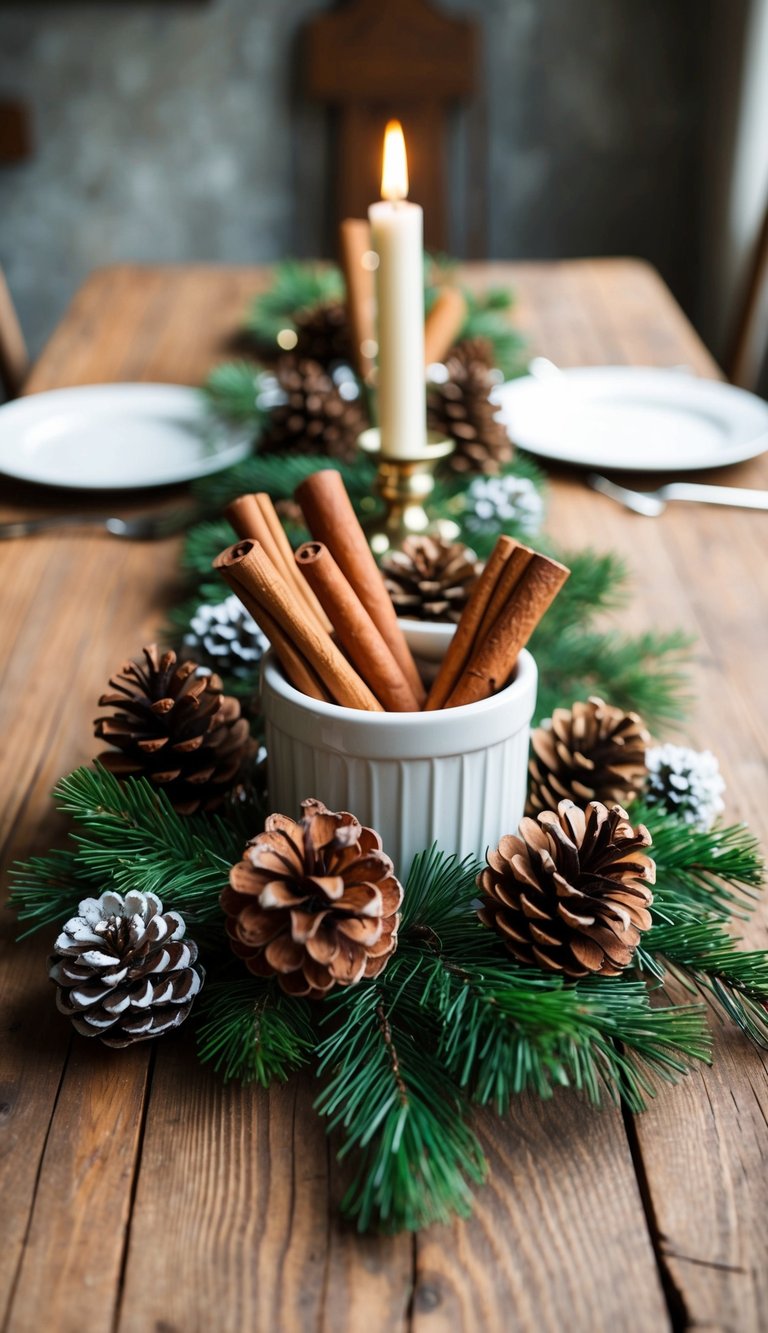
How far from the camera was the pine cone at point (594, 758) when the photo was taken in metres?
0.59

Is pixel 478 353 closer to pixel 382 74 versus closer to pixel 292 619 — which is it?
pixel 292 619

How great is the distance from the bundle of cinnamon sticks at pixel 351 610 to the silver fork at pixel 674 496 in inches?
20.3

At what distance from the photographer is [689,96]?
8.61ft

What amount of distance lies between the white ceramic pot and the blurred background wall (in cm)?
225

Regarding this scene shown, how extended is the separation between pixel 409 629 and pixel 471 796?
0.33 ft

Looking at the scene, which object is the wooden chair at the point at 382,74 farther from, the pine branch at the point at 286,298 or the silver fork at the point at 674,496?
the silver fork at the point at 674,496

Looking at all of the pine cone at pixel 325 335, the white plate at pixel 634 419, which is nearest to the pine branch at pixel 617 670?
the white plate at pixel 634 419

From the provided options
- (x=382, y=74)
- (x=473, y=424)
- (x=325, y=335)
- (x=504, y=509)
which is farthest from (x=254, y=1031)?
(x=382, y=74)

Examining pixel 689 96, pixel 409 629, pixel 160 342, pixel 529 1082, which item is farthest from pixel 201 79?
pixel 529 1082

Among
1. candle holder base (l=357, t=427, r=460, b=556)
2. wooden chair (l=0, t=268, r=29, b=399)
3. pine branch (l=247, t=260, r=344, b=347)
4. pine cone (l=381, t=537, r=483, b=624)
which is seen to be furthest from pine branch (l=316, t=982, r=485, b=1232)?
wooden chair (l=0, t=268, r=29, b=399)

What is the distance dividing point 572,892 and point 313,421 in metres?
0.65

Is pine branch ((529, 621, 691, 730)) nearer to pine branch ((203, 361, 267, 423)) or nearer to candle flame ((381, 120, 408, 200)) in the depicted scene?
candle flame ((381, 120, 408, 200))

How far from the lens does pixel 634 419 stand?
3.84ft

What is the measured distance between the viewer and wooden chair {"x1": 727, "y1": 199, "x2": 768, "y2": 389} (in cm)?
164
